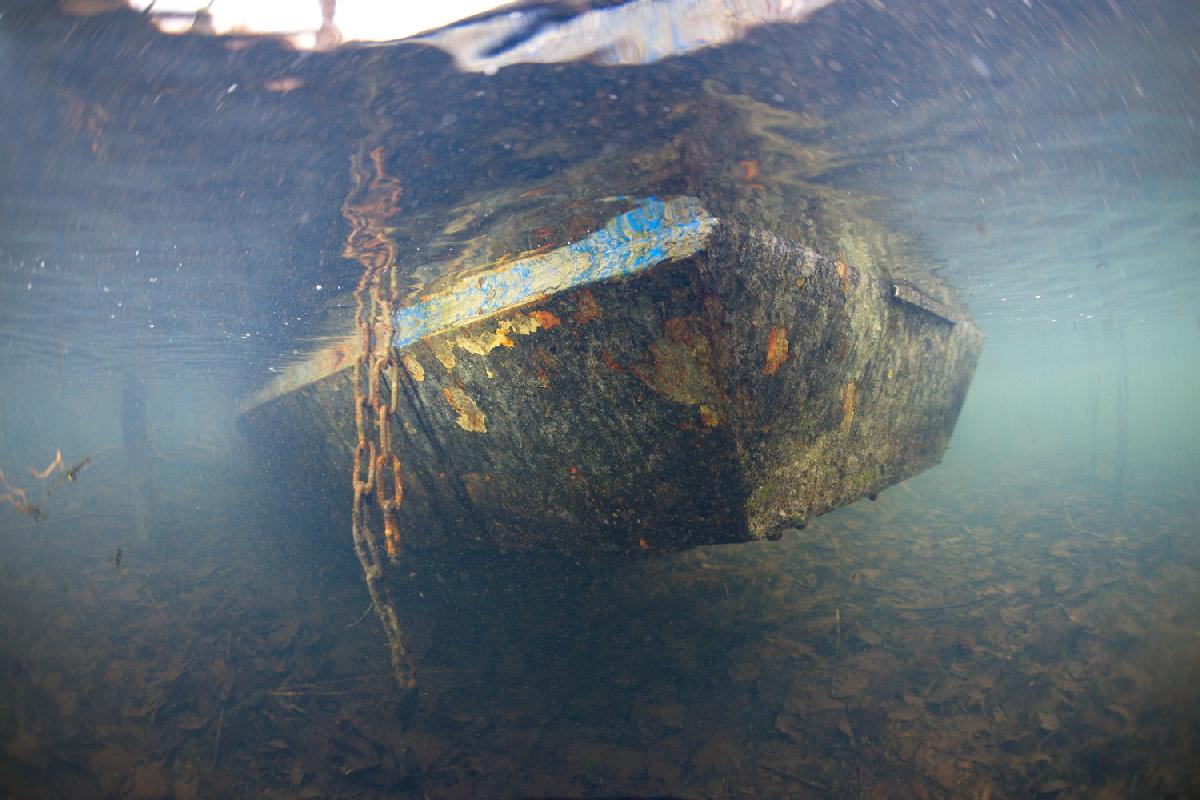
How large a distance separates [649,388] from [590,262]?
104 centimetres

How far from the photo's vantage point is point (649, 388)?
3.75 meters

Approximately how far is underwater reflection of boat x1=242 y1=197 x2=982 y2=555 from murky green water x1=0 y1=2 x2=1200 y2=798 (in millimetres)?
1237

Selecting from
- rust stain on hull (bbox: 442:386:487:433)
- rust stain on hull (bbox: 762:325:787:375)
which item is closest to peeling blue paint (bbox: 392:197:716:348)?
rust stain on hull (bbox: 442:386:487:433)

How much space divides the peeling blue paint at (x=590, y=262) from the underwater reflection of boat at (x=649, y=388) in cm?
2

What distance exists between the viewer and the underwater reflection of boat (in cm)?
357

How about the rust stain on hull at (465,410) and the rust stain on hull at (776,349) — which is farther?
the rust stain on hull at (465,410)

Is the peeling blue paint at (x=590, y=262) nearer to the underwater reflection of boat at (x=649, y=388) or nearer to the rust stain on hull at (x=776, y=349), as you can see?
the underwater reflection of boat at (x=649, y=388)

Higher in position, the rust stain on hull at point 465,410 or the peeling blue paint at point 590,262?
the peeling blue paint at point 590,262

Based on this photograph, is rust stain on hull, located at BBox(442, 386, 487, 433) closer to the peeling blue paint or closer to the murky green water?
the peeling blue paint

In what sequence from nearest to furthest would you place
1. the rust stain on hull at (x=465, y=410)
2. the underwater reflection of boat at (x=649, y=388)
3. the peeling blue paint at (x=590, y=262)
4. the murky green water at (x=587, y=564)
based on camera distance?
the peeling blue paint at (x=590, y=262) → the underwater reflection of boat at (x=649, y=388) → the murky green water at (x=587, y=564) → the rust stain on hull at (x=465, y=410)

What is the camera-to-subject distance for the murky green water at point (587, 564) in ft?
14.0

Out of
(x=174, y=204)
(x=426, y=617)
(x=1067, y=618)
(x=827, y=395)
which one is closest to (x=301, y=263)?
(x=174, y=204)

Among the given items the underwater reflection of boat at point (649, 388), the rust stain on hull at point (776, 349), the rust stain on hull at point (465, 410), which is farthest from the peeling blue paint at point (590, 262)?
the rust stain on hull at point (776, 349)

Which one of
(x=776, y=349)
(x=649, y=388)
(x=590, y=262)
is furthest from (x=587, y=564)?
(x=590, y=262)
